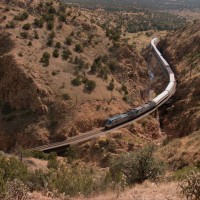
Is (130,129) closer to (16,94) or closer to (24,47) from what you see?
(16,94)

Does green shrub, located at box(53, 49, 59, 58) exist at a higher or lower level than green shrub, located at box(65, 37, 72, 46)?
lower

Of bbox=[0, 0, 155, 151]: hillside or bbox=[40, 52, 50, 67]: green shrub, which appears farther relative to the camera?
bbox=[40, 52, 50, 67]: green shrub

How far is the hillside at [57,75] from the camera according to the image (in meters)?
53.3

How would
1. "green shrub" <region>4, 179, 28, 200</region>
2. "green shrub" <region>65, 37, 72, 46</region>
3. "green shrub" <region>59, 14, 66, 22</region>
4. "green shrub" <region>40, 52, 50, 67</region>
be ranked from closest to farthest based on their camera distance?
"green shrub" <region>4, 179, 28, 200</region> < "green shrub" <region>40, 52, 50, 67</region> < "green shrub" <region>65, 37, 72, 46</region> < "green shrub" <region>59, 14, 66, 22</region>

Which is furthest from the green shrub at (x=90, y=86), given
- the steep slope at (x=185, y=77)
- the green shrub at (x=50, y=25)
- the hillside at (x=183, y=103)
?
the green shrub at (x=50, y=25)

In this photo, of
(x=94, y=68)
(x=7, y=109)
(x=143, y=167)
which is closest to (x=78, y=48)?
(x=94, y=68)

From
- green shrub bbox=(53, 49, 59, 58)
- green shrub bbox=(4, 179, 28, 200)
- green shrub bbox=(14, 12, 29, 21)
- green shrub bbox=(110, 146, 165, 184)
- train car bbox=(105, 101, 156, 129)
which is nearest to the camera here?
green shrub bbox=(4, 179, 28, 200)

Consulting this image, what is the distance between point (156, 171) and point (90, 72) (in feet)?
134

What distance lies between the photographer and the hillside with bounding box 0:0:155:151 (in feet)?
175

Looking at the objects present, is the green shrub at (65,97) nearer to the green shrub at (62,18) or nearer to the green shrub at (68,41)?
the green shrub at (68,41)

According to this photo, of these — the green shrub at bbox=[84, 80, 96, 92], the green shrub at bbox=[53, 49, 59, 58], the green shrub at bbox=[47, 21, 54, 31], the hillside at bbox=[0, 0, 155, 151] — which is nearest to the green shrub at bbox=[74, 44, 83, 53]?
the hillside at bbox=[0, 0, 155, 151]

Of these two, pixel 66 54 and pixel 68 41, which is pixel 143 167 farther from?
pixel 68 41

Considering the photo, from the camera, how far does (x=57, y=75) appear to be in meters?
59.2

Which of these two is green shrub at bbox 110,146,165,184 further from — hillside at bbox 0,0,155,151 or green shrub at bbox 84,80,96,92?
green shrub at bbox 84,80,96,92
